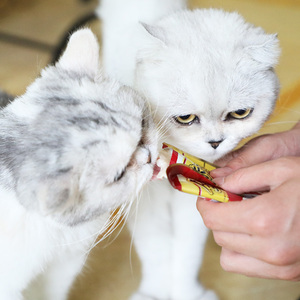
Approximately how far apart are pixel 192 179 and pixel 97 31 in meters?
1.30

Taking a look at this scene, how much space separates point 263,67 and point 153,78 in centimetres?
26

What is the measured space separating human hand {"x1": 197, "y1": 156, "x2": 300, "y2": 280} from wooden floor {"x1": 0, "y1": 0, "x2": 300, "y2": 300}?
348 mm

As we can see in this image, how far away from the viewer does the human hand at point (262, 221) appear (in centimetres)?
70

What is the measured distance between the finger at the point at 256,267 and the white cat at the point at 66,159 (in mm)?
236

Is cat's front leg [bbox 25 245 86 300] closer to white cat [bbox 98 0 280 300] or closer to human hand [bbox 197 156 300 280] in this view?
white cat [bbox 98 0 280 300]

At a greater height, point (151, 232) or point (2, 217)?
point (2, 217)

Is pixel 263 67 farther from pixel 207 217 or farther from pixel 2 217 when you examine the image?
pixel 2 217

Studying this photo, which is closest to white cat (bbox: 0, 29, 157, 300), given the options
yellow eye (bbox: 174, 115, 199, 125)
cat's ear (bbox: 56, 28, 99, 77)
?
cat's ear (bbox: 56, 28, 99, 77)

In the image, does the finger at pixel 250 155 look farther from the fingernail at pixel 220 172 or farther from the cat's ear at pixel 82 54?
the cat's ear at pixel 82 54

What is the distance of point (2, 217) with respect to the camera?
0.81 metres

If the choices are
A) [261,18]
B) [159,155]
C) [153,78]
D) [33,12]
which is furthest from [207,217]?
[33,12]

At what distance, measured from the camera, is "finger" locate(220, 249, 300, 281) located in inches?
29.7

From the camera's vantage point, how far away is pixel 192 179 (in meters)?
0.80

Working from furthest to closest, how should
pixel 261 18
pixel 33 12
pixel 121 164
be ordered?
pixel 33 12 < pixel 261 18 < pixel 121 164
